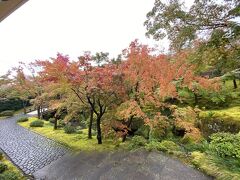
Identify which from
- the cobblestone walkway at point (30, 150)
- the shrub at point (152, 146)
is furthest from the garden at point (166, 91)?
the cobblestone walkway at point (30, 150)

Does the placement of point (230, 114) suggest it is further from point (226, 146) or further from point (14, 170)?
point (14, 170)

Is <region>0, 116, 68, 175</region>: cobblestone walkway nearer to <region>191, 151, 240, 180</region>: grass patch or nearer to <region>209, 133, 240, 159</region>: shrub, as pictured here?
<region>191, 151, 240, 180</region>: grass patch

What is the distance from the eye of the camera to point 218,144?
7305 millimetres

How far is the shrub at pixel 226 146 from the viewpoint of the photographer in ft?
22.4

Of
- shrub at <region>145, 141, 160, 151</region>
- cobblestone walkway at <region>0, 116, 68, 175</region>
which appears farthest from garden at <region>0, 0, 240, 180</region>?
cobblestone walkway at <region>0, 116, 68, 175</region>

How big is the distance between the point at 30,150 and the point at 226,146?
349 inches

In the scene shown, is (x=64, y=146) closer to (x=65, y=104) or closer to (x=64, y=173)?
(x=65, y=104)

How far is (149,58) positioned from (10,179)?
22.2 ft

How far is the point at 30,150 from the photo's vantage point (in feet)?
34.7

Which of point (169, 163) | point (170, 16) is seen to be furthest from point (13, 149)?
point (170, 16)

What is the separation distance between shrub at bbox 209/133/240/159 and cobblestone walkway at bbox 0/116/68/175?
6421mm

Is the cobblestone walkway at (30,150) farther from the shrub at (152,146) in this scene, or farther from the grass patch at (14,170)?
the shrub at (152,146)

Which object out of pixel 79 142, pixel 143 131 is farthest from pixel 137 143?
pixel 79 142

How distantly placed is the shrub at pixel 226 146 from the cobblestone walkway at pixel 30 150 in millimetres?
6421
